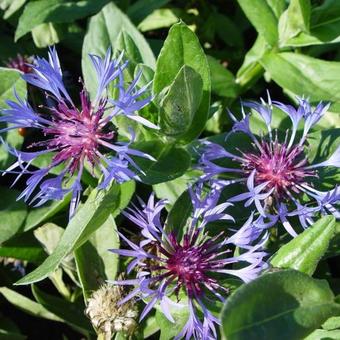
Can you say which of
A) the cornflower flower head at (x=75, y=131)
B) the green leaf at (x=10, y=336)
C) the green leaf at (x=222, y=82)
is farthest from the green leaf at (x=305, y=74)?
the green leaf at (x=10, y=336)

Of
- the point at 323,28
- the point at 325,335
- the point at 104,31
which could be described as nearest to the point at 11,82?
the point at 104,31

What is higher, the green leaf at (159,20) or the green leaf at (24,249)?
the green leaf at (159,20)

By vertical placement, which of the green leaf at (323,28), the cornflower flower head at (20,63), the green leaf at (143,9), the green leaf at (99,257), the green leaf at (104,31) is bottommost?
the green leaf at (99,257)

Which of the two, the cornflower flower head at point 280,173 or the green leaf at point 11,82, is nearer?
the cornflower flower head at point 280,173

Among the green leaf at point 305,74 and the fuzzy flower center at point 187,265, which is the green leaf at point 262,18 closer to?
the green leaf at point 305,74

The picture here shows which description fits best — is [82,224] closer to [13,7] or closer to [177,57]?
[177,57]

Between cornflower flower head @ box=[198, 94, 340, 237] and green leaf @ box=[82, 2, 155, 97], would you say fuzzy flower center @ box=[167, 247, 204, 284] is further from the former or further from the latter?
green leaf @ box=[82, 2, 155, 97]

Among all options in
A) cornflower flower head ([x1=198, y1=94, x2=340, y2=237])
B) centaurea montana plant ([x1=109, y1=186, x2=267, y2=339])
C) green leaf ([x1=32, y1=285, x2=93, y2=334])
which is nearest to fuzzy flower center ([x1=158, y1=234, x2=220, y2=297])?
centaurea montana plant ([x1=109, y1=186, x2=267, y2=339])
